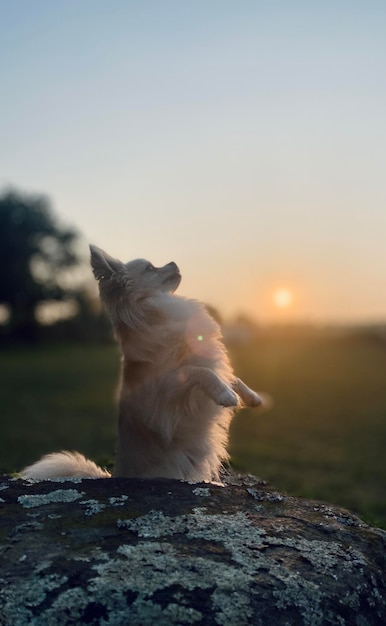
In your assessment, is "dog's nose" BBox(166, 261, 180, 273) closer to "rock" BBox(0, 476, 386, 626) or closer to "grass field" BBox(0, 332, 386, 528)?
"grass field" BBox(0, 332, 386, 528)

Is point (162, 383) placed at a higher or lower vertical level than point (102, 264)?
lower

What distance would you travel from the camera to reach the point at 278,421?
22078 mm

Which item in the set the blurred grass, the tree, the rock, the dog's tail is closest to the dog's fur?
the dog's tail

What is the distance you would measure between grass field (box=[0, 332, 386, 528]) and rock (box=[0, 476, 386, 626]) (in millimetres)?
1457

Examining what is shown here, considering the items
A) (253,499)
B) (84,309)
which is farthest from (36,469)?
(84,309)

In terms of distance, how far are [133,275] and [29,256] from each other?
53418 millimetres

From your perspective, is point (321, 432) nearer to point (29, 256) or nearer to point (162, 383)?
point (162, 383)

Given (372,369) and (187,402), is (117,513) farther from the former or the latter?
(372,369)

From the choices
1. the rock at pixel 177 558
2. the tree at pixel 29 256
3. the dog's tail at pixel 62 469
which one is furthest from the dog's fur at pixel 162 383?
the tree at pixel 29 256

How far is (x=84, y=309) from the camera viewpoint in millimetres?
57938

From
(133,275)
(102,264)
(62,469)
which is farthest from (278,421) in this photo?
(62,469)

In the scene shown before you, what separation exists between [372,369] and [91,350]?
72.4 feet

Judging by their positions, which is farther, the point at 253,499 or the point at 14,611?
the point at 253,499

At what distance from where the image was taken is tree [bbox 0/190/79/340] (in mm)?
55969
